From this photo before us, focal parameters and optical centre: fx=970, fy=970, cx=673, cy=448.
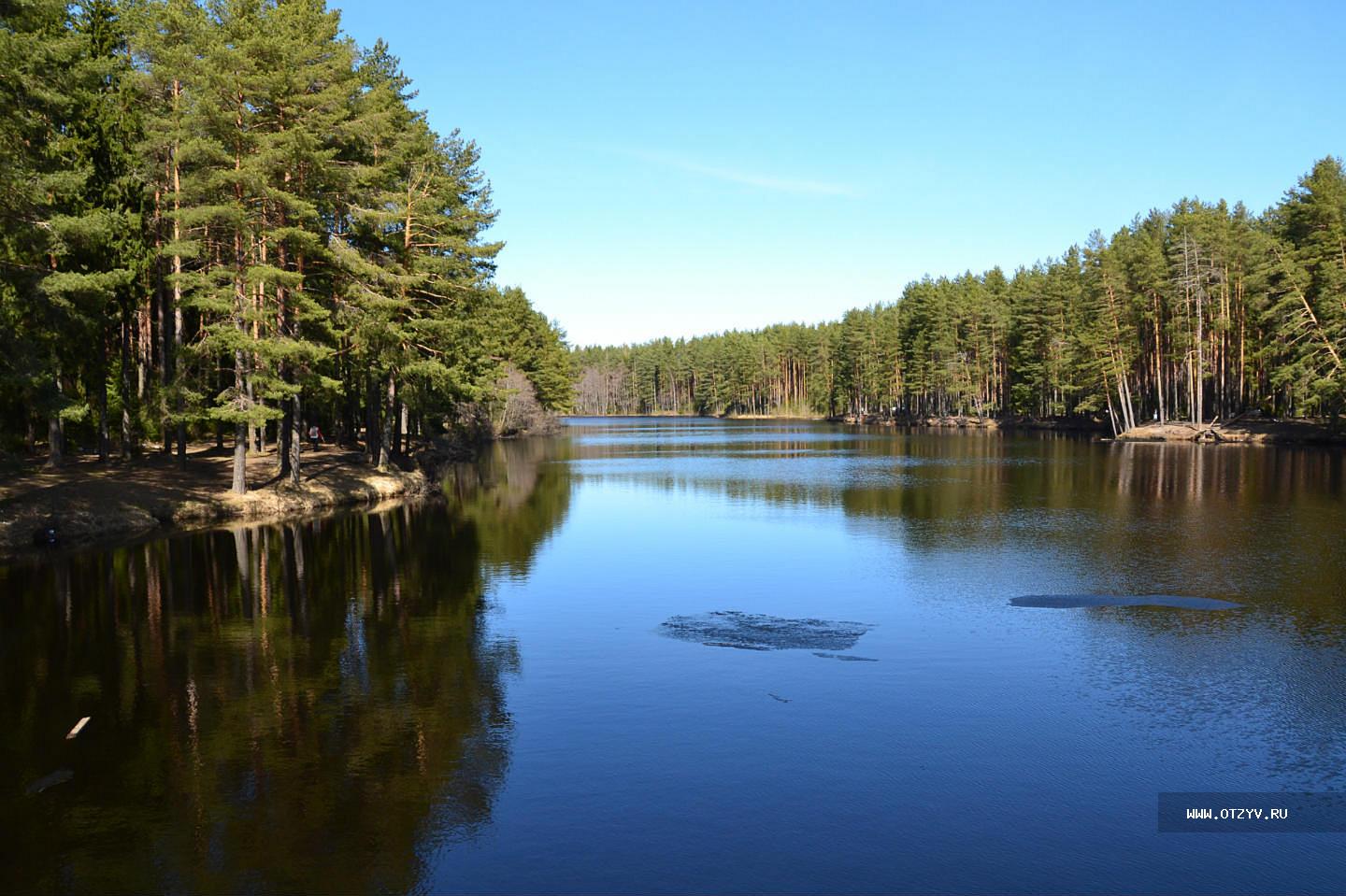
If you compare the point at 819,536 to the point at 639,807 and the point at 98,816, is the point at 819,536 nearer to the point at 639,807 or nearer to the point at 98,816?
the point at 639,807

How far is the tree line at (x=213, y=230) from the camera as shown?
29828mm

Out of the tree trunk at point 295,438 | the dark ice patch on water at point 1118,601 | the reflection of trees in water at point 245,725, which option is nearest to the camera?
the reflection of trees in water at point 245,725

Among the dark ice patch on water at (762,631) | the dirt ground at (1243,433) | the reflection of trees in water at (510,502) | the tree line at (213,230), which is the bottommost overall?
the dark ice patch on water at (762,631)

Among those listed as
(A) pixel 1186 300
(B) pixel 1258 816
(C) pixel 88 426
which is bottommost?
(B) pixel 1258 816

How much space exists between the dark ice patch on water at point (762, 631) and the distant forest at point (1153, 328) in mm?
59217

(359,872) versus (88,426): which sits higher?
(88,426)

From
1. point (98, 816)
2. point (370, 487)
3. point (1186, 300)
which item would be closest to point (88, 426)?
point (370, 487)

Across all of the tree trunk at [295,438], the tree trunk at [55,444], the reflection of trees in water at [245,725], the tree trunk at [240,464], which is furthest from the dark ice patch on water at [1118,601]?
the tree trunk at [55,444]

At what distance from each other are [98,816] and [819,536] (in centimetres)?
2474

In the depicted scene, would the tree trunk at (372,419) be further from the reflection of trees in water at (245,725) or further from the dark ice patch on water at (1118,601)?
the dark ice patch on water at (1118,601)

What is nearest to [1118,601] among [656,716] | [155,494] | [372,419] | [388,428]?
[656,716]

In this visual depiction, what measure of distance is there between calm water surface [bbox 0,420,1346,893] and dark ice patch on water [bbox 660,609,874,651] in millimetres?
456

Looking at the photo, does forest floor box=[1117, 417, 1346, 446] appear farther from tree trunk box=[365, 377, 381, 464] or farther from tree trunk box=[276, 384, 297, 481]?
tree trunk box=[276, 384, 297, 481]

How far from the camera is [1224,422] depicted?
82438 mm
